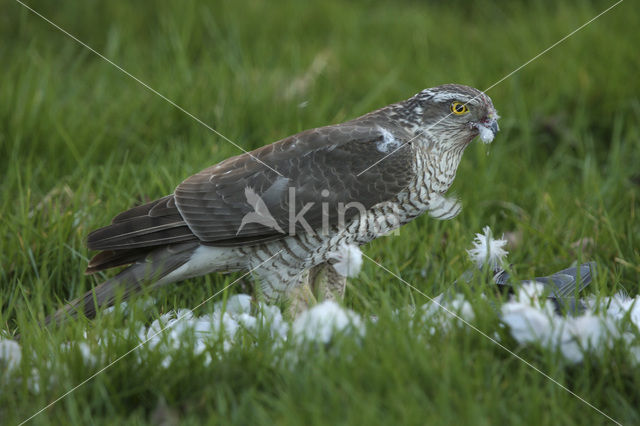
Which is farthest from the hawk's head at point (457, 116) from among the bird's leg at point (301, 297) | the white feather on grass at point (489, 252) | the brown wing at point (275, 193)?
the bird's leg at point (301, 297)

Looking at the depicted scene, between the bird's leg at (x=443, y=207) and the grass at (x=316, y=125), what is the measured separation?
0.25 meters

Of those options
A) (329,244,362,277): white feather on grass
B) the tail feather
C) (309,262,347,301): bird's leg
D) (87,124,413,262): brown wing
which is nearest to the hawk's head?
(87,124,413,262): brown wing

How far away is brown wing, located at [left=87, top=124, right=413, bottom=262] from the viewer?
3.13 meters

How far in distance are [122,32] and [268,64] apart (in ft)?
5.10

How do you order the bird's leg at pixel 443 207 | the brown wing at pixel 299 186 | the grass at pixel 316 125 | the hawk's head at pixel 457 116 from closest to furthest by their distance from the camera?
the grass at pixel 316 125
the brown wing at pixel 299 186
the hawk's head at pixel 457 116
the bird's leg at pixel 443 207

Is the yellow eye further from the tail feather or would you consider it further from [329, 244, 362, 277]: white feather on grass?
the tail feather

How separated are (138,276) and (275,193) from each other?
71 cm

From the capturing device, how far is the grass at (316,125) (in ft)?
7.81

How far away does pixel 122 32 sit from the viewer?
6.44m

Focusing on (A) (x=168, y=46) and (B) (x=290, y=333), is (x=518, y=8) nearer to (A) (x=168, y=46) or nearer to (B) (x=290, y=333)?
(A) (x=168, y=46)

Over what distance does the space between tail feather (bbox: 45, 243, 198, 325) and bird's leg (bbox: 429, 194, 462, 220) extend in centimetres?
108

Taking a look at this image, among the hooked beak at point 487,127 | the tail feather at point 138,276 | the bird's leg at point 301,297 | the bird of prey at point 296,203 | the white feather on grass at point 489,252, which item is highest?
the hooked beak at point 487,127

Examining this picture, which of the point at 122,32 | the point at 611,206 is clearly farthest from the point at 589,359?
the point at 122,32

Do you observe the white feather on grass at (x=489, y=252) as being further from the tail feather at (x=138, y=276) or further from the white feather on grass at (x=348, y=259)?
the tail feather at (x=138, y=276)
